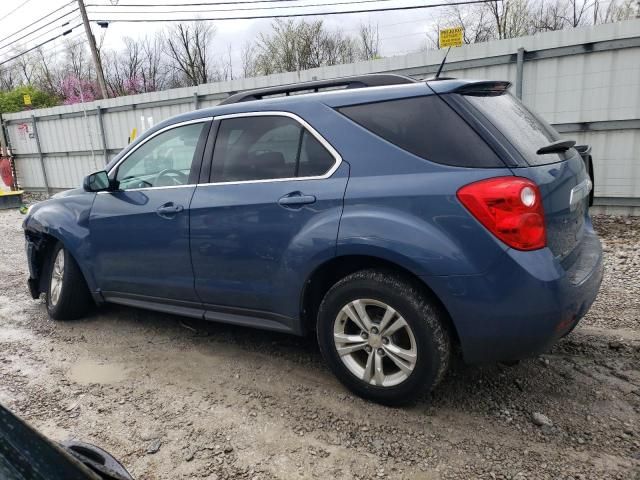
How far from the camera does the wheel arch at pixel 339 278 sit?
2680 millimetres

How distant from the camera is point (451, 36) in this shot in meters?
7.25

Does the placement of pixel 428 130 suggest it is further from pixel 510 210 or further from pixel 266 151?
pixel 266 151

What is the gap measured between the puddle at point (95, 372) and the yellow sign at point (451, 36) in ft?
20.4

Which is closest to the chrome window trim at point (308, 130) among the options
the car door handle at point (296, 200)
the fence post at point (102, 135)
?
the car door handle at point (296, 200)

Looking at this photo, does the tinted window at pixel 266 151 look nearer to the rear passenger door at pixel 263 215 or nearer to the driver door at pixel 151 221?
the rear passenger door at pixel 263 215

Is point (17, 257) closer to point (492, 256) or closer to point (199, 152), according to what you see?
point (199, 152)

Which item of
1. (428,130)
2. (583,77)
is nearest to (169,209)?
(428,130)

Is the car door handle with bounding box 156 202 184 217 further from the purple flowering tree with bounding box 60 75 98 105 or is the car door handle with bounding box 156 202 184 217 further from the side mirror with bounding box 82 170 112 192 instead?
the purple flowering tree with bounding box 60 75 98 105

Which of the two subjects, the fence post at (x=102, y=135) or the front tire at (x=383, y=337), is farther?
the fence post at (x=102, y=135)

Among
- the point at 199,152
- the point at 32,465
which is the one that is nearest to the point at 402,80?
the point at 199,152

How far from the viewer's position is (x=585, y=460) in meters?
2.38

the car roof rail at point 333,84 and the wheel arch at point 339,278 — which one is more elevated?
the car roof rail at point 333,84

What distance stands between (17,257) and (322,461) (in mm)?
6698

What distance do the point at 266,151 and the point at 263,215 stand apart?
0.46m
